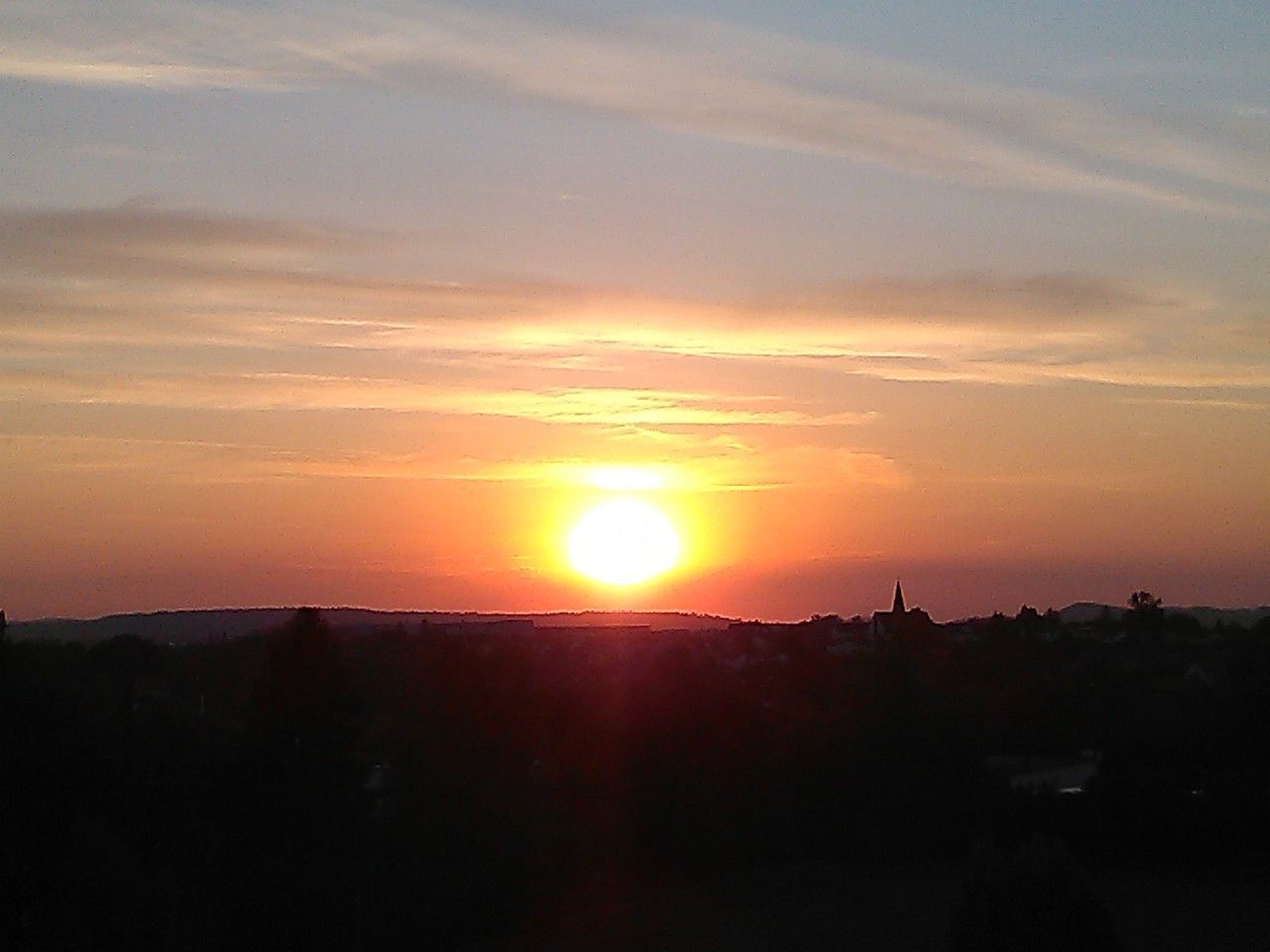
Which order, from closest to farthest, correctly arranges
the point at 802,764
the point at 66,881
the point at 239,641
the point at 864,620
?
the point at 66,881, the point at 802,764, the point at 239,641, the point at 864,620

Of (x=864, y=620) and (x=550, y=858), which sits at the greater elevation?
(x=864, y=620)

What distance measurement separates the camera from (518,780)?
94.4ft

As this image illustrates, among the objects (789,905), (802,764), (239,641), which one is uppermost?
(239,641)

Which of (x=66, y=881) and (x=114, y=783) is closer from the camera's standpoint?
(x=66, y=881)

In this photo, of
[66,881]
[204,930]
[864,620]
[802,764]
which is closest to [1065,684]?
[802,764]

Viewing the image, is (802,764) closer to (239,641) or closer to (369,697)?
(369,697)

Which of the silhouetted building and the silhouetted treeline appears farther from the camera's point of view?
the silhouetted building

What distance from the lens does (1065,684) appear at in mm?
45906

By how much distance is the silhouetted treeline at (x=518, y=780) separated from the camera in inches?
840

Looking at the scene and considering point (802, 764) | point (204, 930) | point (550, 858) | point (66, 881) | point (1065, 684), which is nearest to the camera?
point (66, 881)

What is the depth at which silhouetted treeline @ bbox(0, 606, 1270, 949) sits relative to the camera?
21328 millimetres

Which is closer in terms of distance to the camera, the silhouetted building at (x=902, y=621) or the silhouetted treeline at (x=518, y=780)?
the silhouetted treeline at (x=518, y=780)

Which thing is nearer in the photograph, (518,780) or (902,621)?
(518,780)

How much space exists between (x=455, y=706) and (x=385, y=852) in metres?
5.49
